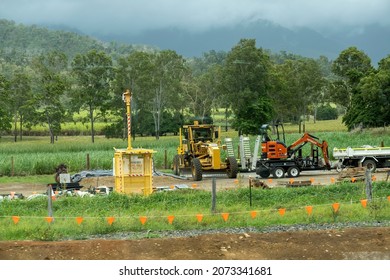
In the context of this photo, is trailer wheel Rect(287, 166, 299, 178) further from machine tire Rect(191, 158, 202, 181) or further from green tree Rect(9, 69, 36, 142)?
green tree Rect(9, 69, 36, 142)

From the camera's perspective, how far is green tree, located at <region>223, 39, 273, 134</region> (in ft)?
211

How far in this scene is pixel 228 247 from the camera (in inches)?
523

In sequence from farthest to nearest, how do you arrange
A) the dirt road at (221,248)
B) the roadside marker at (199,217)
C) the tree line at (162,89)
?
the tree line at (162,89) < the roadside marker at (199,217) < the dirt road at (221,248)

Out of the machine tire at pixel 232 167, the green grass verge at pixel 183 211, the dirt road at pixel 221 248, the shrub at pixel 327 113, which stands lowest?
the dirt road at pixel 221 248

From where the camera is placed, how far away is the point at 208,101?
8681cm

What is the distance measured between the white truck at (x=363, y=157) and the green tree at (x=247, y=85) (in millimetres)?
32931

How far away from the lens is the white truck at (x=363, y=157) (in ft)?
103

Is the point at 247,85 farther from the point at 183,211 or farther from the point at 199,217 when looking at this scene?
the point at 199,217

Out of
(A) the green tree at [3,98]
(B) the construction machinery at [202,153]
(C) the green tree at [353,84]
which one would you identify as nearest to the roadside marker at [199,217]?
(B) the construction machinery at [202,153]

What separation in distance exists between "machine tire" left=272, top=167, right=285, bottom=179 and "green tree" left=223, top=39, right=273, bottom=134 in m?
34.0

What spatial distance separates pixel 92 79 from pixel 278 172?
38.0 m

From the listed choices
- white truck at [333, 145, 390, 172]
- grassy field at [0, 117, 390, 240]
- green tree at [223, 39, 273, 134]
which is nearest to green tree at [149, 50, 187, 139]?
green tree at [223, 39, 273, 134]

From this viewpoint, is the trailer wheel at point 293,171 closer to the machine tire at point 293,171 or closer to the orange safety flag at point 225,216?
the machine tire at point 293,171

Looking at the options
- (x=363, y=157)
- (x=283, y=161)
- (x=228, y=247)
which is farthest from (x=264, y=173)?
(x=228, y=247)
